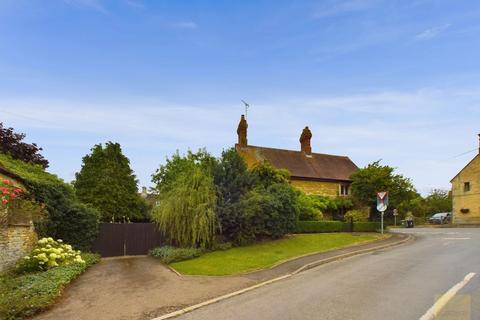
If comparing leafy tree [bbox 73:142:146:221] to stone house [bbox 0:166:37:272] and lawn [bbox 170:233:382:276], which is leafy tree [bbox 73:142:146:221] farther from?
stone house [bbox 0:166:37:272]

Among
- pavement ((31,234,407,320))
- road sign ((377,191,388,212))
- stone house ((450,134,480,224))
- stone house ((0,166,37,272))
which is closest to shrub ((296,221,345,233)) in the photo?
road sign ((377,191,388,212))

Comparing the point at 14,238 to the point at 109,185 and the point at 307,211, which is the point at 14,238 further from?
the point at 307,211

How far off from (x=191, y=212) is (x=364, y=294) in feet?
36.4

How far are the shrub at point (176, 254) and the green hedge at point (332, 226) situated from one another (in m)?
9.36

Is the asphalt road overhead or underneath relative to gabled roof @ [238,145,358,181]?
underneath

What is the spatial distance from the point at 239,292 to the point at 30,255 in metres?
8.28

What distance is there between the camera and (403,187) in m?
31.7

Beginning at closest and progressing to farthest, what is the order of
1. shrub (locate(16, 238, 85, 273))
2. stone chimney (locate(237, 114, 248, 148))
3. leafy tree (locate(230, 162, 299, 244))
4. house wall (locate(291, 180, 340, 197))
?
1. shrub (locate(16, 238, 85, 273))
2. leafy tree (locate(230, 162, 299, 244))
3. house wall (locate(291, 180, 340, 197))
4. stone chimney (locate(237, 114, 248, 148))

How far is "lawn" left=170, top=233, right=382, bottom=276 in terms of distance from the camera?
15934mm

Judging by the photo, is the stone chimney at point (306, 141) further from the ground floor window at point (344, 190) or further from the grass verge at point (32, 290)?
the grass verge at point (32, 290)

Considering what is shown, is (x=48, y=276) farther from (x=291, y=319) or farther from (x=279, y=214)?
(x=279, y=214)

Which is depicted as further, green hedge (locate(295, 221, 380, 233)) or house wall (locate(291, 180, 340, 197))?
house wall (locate(291, 180, 340, 197))

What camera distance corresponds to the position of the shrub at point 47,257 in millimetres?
14852

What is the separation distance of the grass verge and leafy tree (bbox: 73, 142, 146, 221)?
1773 centimetres
